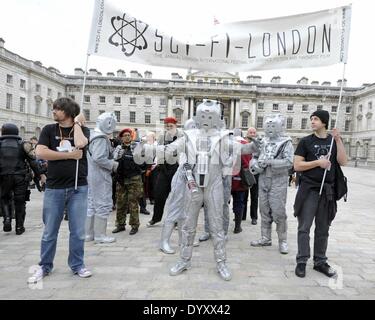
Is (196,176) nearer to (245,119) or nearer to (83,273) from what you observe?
(83,273)

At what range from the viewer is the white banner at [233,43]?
4.06 m

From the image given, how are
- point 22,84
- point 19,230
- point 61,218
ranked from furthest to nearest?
point 22,84, point 19,230, point 61,218

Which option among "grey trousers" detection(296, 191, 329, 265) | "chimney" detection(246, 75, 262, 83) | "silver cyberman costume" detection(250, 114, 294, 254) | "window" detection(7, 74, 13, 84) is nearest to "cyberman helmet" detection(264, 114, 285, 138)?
"silver cyberman costume" detection(250, 114, 294, 254)

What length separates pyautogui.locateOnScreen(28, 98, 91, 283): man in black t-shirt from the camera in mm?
3260

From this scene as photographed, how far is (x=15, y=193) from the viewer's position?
5.39 m

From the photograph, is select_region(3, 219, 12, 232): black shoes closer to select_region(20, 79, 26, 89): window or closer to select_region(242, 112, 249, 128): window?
select_region(20, 79, 26, 89): window

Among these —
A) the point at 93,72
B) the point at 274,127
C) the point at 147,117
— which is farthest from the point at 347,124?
the point at 274,127

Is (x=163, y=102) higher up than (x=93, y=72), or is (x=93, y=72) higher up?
(x=93, y=72)

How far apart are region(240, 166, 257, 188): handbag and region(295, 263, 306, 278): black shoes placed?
1908mm

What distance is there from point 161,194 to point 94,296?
259 centimetres

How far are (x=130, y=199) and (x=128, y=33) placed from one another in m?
2.61

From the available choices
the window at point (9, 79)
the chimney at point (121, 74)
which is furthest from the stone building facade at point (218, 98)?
the window at point (9, 79)

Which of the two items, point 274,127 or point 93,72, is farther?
point 93,72

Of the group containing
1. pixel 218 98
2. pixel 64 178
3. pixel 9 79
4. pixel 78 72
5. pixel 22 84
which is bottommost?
pixel 64 178
